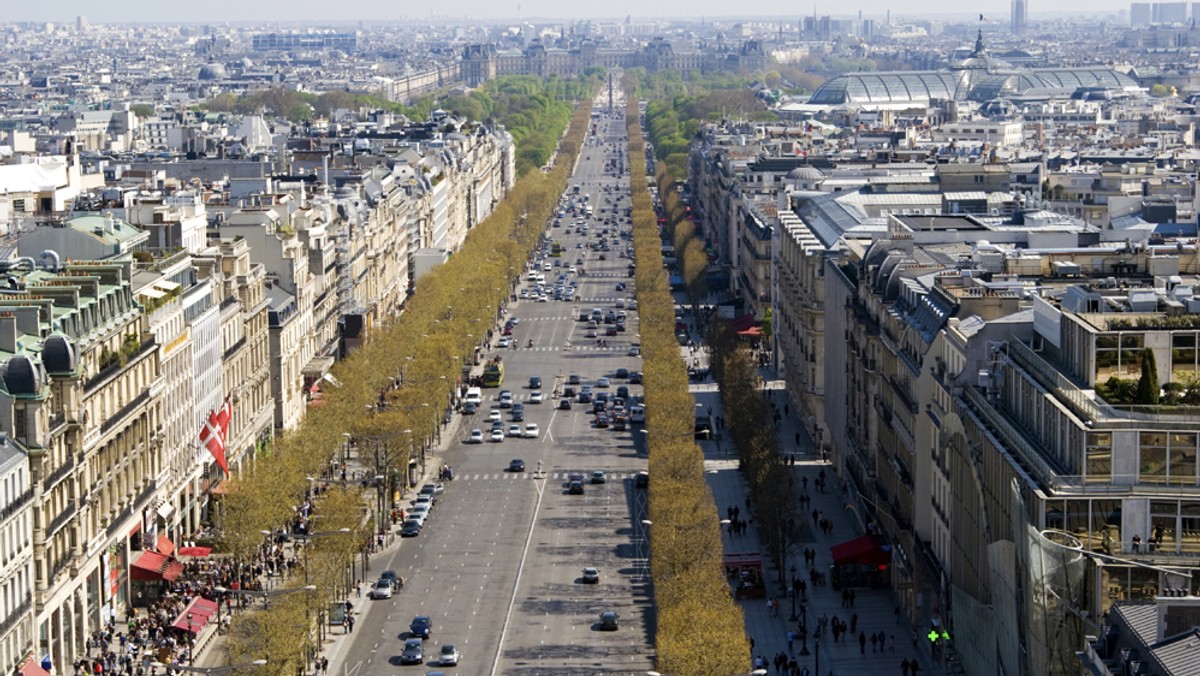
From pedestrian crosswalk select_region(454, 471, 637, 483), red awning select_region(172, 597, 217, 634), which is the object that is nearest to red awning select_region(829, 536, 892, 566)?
red awning select_region(172, 597, 217, 634)

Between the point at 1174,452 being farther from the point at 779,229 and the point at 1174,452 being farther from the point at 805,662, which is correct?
the point at 779,229

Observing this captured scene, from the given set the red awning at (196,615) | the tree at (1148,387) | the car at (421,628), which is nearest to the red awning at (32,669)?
the red awning at (196,615)

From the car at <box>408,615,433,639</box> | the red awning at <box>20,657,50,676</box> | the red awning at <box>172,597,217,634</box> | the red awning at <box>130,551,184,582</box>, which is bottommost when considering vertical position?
the car at <box>408,615,433,639</box>

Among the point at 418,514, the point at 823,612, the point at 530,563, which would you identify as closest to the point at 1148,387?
the point at 823,612

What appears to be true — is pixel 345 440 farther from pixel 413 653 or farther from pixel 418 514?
pixel 413 653

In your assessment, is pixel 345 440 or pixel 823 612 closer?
pixel 823 612

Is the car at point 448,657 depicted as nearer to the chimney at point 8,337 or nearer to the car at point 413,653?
the car at point 413,653

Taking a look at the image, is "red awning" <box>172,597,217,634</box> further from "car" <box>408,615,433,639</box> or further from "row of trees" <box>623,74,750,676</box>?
"row of trees" <box>623,74,750,676</box>
